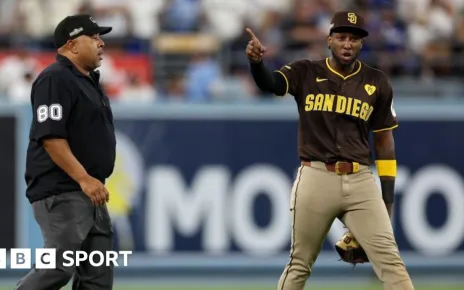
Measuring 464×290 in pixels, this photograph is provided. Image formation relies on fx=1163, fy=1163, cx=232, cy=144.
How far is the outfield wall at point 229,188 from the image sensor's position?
13.8m

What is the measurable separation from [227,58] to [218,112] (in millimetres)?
1704

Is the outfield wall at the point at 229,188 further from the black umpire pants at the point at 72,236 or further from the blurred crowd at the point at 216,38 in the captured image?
the black umpire pants at the point at 72,236

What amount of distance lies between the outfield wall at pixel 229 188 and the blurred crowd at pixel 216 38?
66 centimetres

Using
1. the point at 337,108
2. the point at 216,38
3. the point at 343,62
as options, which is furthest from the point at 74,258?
the point at 216,38

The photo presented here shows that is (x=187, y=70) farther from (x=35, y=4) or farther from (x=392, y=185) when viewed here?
(x=392, y=185)

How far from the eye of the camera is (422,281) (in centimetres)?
1362

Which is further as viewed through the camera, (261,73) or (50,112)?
(261,73)

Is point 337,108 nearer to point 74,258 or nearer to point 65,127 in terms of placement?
point 65,127

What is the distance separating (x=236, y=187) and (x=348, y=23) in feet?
20.3

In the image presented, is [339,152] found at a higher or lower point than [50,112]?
lower

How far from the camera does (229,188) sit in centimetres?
1405

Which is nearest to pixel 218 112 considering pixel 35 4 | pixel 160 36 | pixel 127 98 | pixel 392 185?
pixel 127 98

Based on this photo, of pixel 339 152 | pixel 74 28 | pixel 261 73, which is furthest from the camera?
pixel 339 152

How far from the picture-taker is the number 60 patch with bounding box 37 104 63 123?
7.45 m
